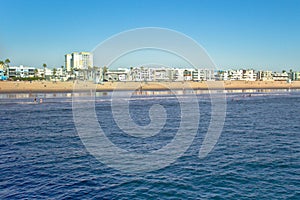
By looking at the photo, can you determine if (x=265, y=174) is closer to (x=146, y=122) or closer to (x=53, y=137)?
(x=53, y=137)

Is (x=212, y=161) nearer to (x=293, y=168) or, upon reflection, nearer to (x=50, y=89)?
(x=293, y=168)

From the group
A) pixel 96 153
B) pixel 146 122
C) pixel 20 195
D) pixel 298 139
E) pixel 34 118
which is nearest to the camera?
pixel 20 195

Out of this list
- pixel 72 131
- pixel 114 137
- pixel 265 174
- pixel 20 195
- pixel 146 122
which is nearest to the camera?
pixel 20 195

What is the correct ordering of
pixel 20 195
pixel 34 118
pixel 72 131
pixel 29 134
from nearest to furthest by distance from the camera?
pixel 20 195 → pixel 29 134 → pixel 72 131 → pixel 34 118

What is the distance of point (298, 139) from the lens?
31078mm

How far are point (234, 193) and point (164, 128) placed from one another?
76.4ft

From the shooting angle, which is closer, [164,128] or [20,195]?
[20,195]

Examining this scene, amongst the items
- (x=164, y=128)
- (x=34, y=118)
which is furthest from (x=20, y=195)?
(x=34, y=118)

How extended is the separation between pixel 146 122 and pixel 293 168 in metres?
26.7

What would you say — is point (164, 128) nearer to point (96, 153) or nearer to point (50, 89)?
point (96, 153)

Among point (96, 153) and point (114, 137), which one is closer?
point (96, 153)

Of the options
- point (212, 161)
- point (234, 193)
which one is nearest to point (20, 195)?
point (234, 193)

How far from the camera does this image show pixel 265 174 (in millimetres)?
20062

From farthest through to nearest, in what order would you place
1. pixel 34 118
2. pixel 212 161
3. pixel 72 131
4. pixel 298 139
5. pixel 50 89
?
pixel 50 89 < pixel 34 118 < pixel 72 131 < pixel 298 139 < pixel 212 161
